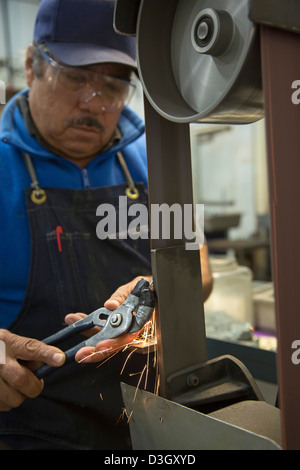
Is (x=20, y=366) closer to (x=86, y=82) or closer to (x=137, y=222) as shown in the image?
(x=137, y=222)

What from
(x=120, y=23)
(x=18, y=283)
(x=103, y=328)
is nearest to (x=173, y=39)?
(x=120, y=23)

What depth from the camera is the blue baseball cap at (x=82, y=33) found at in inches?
39.6

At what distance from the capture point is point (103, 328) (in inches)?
25.6

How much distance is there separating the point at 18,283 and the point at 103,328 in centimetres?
47

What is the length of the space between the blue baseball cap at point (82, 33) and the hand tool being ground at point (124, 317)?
0.60m

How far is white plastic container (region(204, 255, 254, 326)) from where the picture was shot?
5.47 ft

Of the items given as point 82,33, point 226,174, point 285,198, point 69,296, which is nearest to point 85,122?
point 82,33

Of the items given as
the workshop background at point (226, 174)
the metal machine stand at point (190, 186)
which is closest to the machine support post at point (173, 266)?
the metal machine stand at point (190, 186)

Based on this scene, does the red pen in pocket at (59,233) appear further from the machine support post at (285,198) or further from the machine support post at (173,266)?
the machine support post at (285,198)

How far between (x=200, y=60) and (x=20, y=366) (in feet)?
1.83

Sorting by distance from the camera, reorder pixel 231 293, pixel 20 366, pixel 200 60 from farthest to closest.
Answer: pixel 231 293 < pixel 20 366 < pixel 200 60

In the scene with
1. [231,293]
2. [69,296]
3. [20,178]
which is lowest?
[231,293]

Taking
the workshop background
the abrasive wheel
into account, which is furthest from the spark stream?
the workshop background

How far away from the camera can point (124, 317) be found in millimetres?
625
